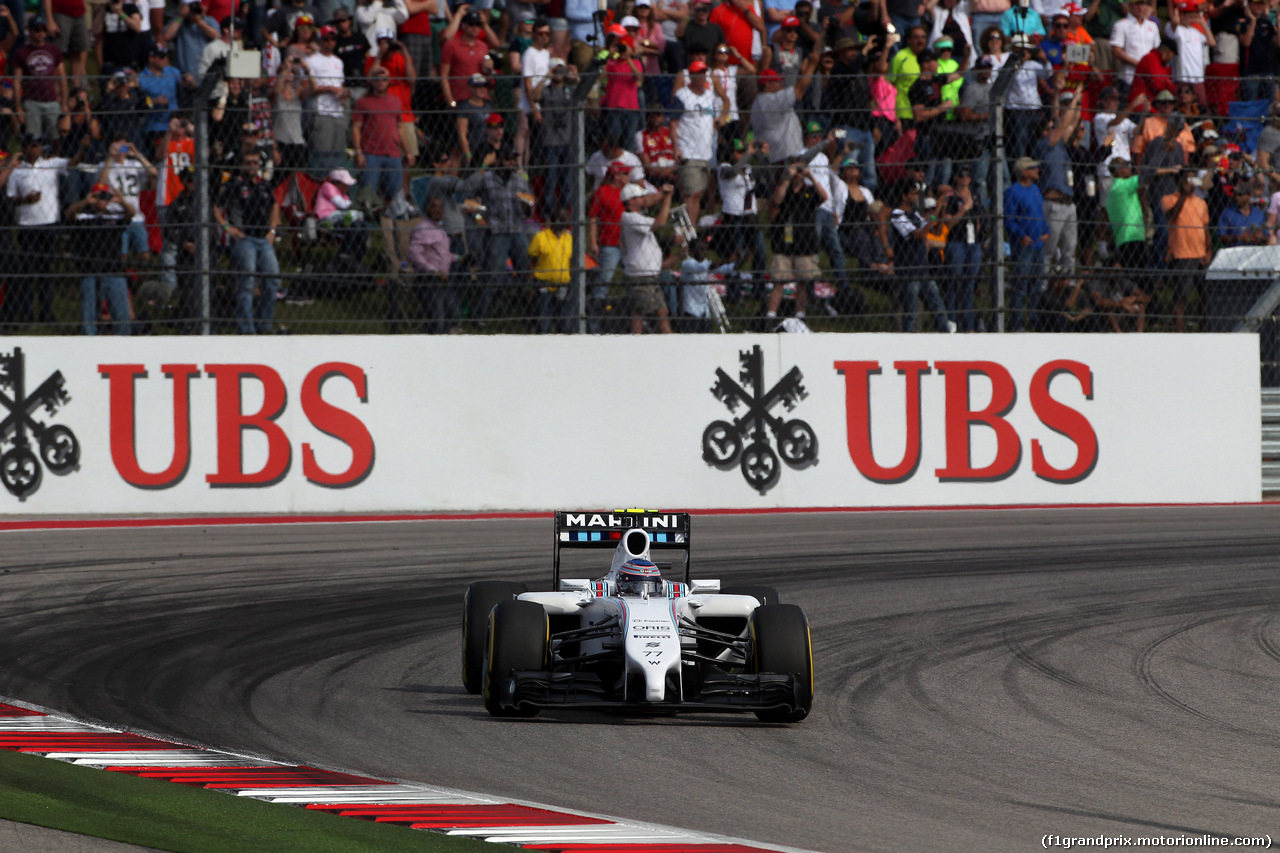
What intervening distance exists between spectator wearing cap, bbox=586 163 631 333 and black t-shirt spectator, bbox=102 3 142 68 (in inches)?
200

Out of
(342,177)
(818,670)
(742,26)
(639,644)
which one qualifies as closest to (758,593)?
(818,670)

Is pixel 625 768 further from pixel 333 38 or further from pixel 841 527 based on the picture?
pixel 333 38

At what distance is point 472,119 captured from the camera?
45.2 ft

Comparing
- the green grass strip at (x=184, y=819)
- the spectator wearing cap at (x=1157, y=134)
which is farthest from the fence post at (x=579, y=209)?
the green grass strip at (x=184, y=819)

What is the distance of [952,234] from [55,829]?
416 inches

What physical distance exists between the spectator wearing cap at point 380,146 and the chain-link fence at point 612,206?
2 cm

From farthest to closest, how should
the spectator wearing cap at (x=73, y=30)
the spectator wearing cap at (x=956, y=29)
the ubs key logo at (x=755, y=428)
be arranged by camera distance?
the spectator wearing cap at (x=956, y=29) < the spectator wearing cap at (x=73, y=30) < the ubs key logo at (x=755, y=428)

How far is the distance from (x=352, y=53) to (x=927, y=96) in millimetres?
5397

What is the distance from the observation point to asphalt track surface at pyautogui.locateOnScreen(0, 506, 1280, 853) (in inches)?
221

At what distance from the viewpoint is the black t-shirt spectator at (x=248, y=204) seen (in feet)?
45.1

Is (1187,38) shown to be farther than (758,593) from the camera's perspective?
Yes

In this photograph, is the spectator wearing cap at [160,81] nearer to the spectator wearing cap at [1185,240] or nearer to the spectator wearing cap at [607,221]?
the spectator wearing cap at [607,221]

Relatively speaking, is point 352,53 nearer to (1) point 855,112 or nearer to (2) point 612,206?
(2) point 612,206

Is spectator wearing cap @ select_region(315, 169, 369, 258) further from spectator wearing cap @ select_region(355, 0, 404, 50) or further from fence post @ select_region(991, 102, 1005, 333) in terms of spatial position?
fence post @ select_region(991, 102, 1005, 333)
